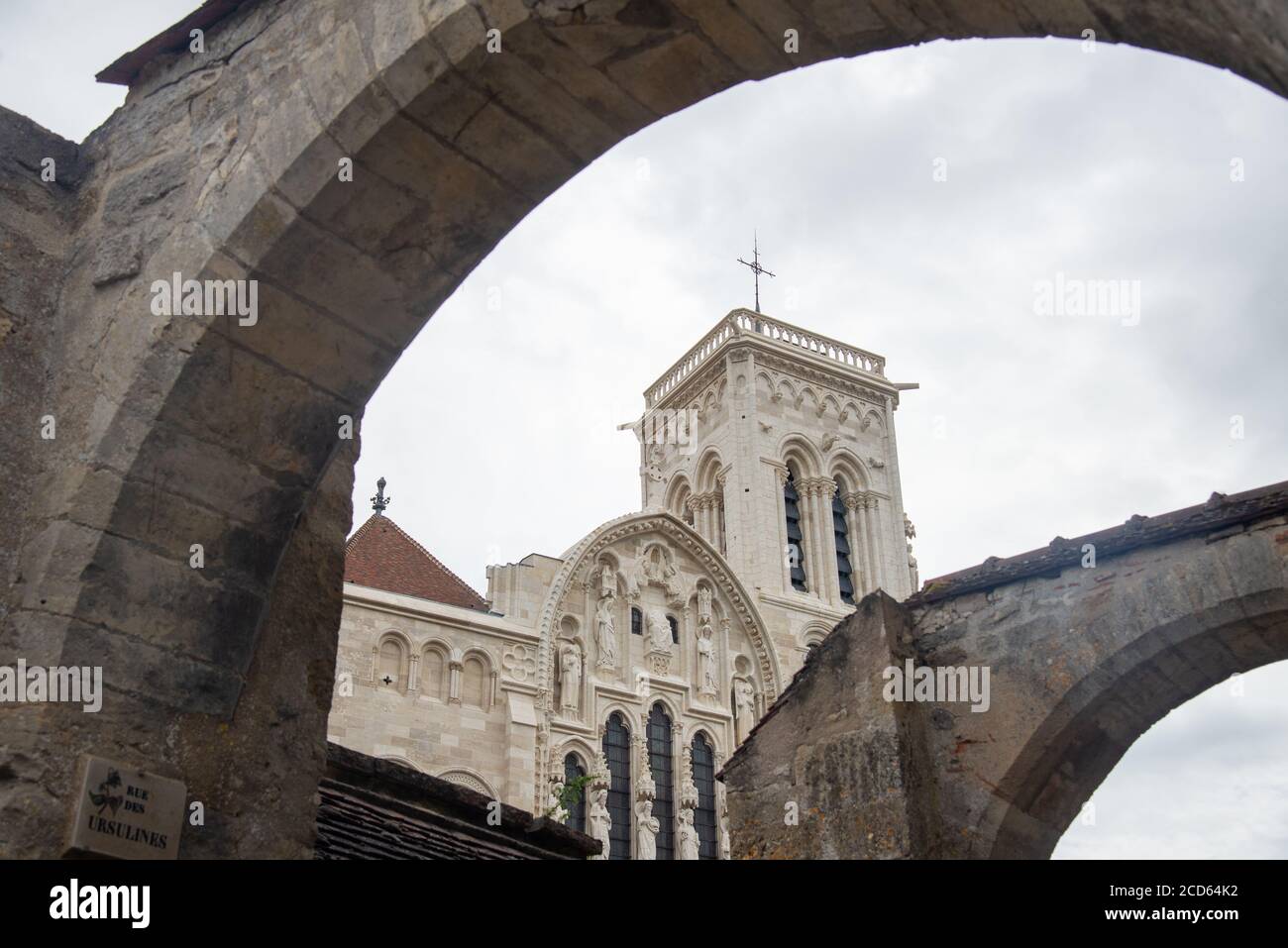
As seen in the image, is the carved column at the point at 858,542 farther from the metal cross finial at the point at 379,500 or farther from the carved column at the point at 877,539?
the metal cross finial at the point at 379,500

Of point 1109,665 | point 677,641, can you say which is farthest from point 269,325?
point 677,641

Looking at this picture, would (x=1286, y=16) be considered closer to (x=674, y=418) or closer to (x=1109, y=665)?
(x=1109, y=665)

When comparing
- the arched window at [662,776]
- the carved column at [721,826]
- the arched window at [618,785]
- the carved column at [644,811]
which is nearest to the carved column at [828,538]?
the arched window at [662,776]

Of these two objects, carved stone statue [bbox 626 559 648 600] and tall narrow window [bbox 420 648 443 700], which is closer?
tall narrow window [bbox 420 648 443 700]

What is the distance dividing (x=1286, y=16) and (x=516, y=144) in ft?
6.13

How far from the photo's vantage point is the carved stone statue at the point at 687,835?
72.2 ft

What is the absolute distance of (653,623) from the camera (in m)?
24.5

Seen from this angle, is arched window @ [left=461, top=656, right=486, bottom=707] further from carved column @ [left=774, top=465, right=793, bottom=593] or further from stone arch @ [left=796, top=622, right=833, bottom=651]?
carved column @ [left=774, top=465, right=793, bottom=593]

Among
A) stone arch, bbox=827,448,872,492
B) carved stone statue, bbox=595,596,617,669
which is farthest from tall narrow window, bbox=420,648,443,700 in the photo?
stone arch, bbox=827,448,872,492

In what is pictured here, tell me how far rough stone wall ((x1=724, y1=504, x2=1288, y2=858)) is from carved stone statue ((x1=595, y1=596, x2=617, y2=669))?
15236 mm

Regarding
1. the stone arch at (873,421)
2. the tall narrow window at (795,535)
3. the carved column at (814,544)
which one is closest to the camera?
the carved column at (814,544)

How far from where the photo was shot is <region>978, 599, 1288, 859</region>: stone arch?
679 cm

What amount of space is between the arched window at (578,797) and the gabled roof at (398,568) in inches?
123

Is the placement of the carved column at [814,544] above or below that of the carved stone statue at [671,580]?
above
